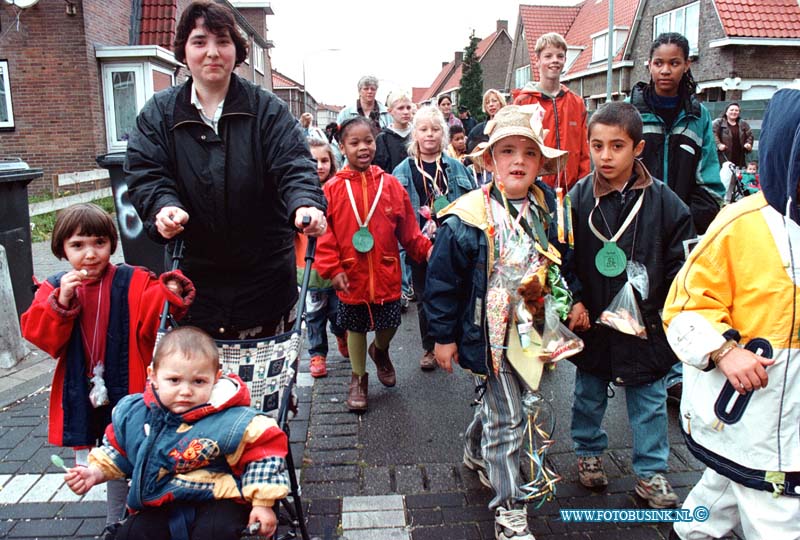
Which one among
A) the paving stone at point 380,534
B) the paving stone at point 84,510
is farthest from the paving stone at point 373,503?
the paving stone at point 84,510

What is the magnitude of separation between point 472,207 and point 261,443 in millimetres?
1508

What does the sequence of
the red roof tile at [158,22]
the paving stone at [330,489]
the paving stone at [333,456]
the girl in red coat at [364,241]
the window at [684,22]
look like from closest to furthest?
the paving stone at [330,489]
the paving stone at [333,456]
the girl in red coat at [364,241]
the red roof tile at [158,22]
the window at [684,22]

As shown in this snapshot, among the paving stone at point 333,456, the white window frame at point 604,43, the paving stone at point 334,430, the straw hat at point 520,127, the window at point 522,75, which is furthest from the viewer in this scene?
the window at point 522,75

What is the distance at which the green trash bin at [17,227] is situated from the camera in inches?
226

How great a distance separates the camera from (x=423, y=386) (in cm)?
514

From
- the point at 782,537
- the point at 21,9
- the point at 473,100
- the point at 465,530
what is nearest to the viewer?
the point at 782,537

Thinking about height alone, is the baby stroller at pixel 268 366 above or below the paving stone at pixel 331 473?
above

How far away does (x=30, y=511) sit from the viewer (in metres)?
3.37

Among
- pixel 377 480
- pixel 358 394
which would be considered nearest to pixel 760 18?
pixel 358 394

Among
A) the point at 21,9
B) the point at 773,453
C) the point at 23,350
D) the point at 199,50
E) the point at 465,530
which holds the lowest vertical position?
the point at 465,530

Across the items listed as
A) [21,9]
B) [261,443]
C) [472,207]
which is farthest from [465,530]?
[21,9]

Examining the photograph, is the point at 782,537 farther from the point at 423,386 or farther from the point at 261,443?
the point at 423,386

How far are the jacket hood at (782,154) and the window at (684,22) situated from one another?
84.9ft

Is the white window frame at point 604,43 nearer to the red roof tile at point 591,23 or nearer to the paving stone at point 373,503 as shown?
the red roof tile at point 591,23
